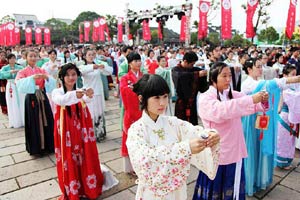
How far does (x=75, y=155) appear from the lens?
2812 millimetres

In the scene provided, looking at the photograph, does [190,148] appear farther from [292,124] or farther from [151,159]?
[292,124]

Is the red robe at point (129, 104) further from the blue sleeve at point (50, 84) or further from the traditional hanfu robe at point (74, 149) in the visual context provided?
the blue sleeve at point (50, 84)

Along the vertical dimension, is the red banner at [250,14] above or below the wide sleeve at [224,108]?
above

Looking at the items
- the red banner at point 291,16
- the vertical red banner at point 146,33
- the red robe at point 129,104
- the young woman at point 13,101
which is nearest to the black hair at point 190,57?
the red robe at point 129,104

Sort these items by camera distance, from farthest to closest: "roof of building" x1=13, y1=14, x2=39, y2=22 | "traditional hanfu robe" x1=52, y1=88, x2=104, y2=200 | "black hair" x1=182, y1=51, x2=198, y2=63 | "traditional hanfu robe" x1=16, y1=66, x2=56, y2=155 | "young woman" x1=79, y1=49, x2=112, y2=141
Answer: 1. "roof of building" x1=13, y1=14, x2=39, y2=22
2. "young woman" x1=79, y1=49, x2=112, y2=141
3. "traditional hanfu robe" x1=16, y1=66, x2=56, y2=155
4. "black hair" x1=182, y1=51, x2=198, y2=63
5. "traditional hanfu robe" x1=52, y1=88, x2=104, y2=200

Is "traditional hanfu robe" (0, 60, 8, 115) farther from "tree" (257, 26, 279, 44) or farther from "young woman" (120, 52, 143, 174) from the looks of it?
"tree" (257, 26, 279, 44)

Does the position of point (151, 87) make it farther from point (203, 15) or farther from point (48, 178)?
point (203, 15)

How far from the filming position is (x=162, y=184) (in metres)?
1.55

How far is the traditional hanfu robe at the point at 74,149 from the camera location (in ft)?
8.93

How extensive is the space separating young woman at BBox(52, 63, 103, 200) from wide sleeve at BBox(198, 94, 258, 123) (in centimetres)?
114

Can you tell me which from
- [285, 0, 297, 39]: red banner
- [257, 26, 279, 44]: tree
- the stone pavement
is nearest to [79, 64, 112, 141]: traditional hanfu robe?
the stone pavement

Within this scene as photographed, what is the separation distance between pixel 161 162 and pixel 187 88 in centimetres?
263

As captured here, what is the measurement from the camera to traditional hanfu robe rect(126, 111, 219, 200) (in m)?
1.47

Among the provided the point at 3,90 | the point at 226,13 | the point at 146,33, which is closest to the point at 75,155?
the point at 3,90
